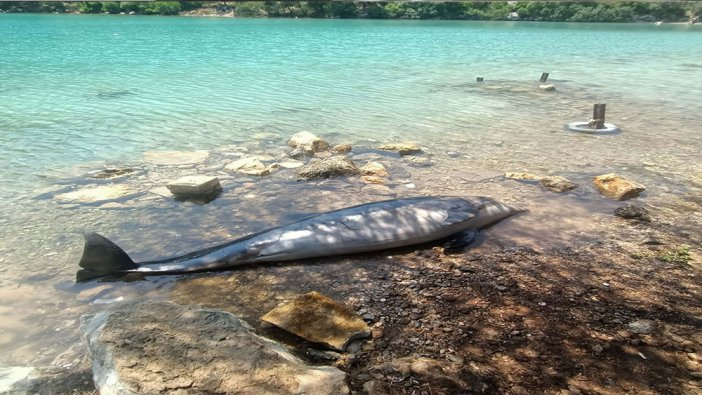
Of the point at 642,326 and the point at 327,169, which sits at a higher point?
the point at 327,169

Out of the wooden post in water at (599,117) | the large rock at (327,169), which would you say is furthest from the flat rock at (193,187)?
the wooden post in water at (599,117)

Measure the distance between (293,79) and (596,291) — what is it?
16769mm

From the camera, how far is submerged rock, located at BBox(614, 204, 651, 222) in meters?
6.10

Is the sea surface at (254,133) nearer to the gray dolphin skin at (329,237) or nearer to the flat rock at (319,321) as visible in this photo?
the gray dolphin skin at (329,237)

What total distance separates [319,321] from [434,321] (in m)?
0.96

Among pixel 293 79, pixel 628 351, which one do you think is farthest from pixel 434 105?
pixel 628 351

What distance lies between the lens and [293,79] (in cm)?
1956

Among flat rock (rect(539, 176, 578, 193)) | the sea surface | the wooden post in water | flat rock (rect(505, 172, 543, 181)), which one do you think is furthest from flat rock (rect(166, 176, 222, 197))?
the wooden post in water

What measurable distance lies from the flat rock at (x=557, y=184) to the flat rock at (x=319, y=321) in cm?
452

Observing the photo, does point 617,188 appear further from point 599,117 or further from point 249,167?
point 249,167

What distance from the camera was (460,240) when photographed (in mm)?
5535

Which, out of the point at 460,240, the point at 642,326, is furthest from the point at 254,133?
the point at 642,326

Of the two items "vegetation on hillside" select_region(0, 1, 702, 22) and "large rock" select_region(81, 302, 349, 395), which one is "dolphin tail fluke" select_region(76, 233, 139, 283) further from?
"vegetation on hillside" select_region(0, 1, 702, 22)

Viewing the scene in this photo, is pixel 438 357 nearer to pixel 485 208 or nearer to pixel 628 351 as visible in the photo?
pixel 628 351
